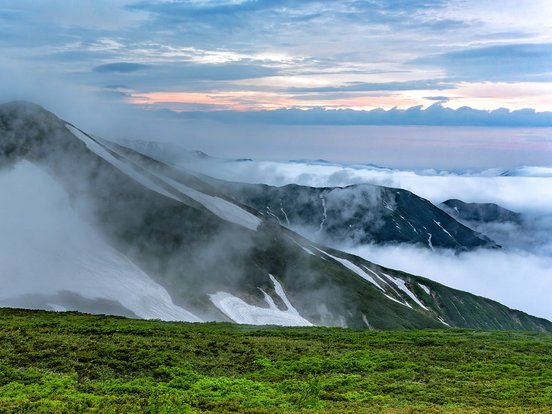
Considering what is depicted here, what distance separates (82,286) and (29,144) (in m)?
65.8

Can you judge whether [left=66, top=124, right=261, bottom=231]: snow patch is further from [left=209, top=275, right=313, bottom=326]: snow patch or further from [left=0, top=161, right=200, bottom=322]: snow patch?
[left=209, top=275, right=313, bottom=326]: snow patch

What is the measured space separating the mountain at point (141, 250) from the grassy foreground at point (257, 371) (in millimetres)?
39389

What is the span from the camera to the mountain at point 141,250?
90750mm

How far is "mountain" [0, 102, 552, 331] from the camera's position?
9075 cm

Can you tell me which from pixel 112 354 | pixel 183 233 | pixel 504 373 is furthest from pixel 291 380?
pixel 183 233

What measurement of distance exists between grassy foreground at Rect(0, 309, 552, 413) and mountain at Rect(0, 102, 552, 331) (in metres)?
39.4

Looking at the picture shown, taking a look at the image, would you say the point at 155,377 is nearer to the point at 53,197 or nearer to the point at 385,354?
the point at 385,354

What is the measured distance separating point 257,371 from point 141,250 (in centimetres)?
8144

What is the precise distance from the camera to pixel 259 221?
157625 mm

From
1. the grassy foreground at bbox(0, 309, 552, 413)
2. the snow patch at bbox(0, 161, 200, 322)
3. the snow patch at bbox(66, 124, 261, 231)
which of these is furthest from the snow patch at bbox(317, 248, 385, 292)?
the grassy foreground at bbox(0, 309, 552, 413)

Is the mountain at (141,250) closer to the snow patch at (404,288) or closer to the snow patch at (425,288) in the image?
the snow patch at (404,288)

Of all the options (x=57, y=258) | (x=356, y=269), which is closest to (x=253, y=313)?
(x=57, y=258)

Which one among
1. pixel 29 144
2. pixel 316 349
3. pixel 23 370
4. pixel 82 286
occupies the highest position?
pixel 29 144

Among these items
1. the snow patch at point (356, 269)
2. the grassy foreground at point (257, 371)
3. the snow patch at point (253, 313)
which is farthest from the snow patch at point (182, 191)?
the grassy foreground at point (257, 371)
